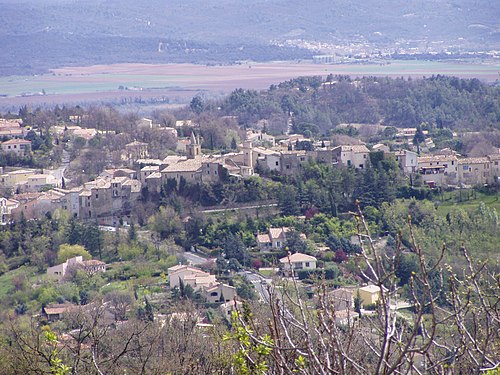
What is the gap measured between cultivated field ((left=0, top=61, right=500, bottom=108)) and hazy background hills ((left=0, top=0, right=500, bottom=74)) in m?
4.81

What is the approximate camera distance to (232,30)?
86.7 metres

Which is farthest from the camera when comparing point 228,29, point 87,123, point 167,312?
point 228,29

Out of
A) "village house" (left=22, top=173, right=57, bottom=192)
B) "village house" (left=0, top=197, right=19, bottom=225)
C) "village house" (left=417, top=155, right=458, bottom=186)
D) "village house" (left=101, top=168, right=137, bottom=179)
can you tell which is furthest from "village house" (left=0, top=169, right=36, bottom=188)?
"village house" (left=417, top=155, right=458, bottom=186)

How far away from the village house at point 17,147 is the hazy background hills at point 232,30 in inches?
1733

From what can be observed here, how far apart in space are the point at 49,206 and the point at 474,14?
57.2 m

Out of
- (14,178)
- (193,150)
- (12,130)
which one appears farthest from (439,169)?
(12,130)

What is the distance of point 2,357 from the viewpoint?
9977 millimetres

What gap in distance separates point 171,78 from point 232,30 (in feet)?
72.1

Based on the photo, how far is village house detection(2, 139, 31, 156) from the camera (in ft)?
87.5

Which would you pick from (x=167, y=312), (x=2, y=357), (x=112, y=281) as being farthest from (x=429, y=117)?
(x=2, y=357)

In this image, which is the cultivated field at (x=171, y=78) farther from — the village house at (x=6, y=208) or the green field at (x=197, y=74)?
the village house at (x=6, y=208)

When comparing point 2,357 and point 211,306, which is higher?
point 2,357

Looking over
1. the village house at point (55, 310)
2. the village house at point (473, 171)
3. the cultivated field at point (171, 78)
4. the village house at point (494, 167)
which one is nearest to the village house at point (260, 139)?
→ the village house at point (473, 171)

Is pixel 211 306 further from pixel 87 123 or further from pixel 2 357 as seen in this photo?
pixel 87 123
